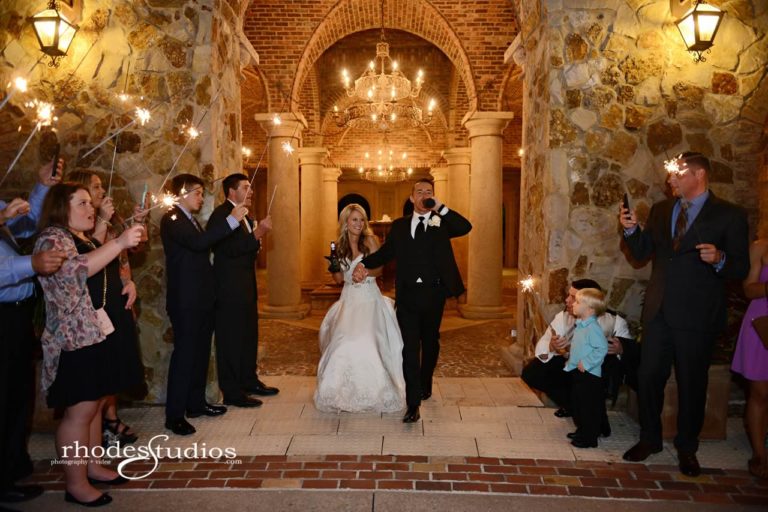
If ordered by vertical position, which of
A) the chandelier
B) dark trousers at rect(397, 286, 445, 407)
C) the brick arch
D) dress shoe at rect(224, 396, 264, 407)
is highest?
the brick arch

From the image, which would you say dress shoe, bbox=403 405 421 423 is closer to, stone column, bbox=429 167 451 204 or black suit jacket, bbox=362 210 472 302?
black suit jacket, bbox=362 210 472 302

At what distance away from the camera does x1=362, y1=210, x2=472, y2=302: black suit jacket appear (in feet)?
15.3

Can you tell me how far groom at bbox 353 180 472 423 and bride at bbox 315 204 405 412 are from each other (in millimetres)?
186

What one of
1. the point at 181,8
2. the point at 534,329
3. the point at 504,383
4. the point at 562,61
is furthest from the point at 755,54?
the point at 181,8

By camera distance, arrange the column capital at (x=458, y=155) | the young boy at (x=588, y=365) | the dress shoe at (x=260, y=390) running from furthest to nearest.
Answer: the column capital at (x=458, y=155)
the dress shoe at (x=260, y=390)
the young boy at (x=588, y=365)

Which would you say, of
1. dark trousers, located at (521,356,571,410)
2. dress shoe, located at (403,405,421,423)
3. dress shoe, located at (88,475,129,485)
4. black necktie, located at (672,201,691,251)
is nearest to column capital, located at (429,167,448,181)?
dark trousers, located at (521,356,571,410)

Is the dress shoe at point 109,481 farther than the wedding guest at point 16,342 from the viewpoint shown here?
Yes

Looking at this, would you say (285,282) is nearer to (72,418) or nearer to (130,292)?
(130,292)

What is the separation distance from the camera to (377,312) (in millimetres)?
4863

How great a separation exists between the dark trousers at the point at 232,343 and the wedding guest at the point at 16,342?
4.93 ft

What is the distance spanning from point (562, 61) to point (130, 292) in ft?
13.1

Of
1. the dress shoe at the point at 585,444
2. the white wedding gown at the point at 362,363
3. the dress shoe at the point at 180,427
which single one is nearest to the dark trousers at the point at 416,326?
the white wedding gown at the point at 362,363

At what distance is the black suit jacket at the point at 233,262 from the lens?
470cm

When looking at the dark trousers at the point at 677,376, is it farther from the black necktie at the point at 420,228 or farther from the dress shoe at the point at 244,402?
the dress shoe at the point at 244,402
